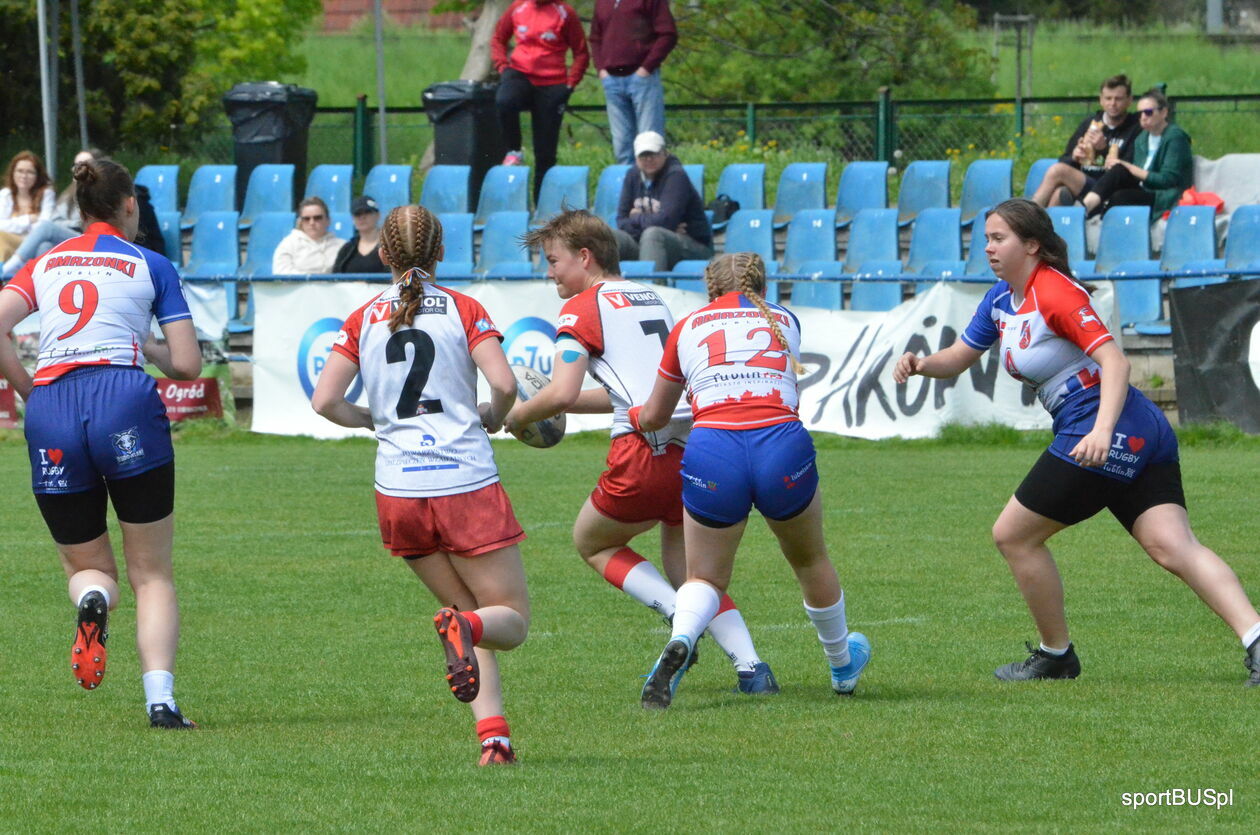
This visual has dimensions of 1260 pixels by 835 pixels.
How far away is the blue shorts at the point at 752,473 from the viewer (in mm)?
5941

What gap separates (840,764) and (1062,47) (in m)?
40.5

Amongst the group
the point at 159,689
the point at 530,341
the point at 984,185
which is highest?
the point at 984,185

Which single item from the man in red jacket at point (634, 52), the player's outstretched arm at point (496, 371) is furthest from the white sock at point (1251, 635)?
the man in red jacket at point (634, 52)

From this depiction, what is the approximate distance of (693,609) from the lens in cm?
606

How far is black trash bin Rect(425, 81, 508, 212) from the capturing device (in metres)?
20.2

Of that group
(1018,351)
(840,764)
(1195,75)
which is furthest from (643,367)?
(1195,75)

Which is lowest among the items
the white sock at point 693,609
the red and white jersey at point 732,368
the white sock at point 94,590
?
the white sock at point 693,609

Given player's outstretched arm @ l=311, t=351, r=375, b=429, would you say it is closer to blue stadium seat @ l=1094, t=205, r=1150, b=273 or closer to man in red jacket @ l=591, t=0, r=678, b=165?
blue stadium seat @ l=1094, t=205, r=1150, b=273

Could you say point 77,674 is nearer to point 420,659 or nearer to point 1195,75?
point 420,659

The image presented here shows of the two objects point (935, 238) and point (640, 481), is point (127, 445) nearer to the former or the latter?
A: point (640, 481)

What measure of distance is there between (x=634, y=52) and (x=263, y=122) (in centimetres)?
547

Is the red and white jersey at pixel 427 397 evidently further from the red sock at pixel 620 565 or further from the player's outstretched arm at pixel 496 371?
the red sock at pixel 620 565

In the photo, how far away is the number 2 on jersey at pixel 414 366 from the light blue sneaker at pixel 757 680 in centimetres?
185

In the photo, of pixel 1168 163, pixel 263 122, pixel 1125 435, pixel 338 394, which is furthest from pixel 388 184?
pixel 338 394
